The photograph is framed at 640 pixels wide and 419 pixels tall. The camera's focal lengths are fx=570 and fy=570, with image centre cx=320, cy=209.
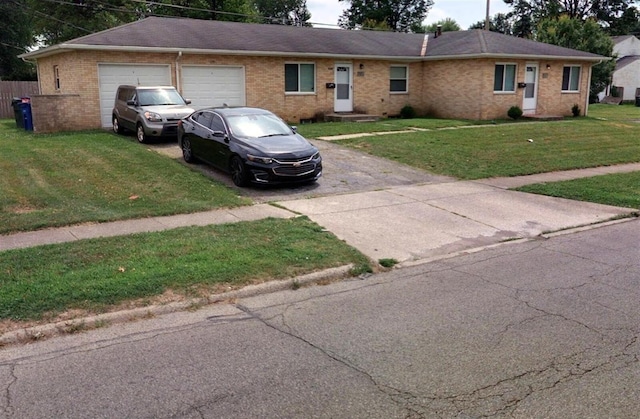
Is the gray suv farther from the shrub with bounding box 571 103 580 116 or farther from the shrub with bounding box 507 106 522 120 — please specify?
the shrub with bounding box 571 103 580 116

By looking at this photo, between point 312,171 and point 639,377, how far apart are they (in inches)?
342

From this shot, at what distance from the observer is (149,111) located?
17062 millimetres

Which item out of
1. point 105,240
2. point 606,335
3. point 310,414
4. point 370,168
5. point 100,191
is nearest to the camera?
point 310,414

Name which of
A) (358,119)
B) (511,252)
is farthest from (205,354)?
(358,119)

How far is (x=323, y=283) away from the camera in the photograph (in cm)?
683

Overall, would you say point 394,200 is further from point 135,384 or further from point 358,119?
point 358,119

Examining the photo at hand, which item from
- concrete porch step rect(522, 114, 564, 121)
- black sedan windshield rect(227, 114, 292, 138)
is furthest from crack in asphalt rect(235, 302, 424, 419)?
concrete porch step rect(522, 114, 564, 121)

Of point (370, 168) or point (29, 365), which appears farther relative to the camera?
point (370, 168)

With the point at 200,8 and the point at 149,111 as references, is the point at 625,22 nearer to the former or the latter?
the point at 200,8

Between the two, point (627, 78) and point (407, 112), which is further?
point (627, 78)

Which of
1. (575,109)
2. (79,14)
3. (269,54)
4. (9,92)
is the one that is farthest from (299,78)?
(79,14)

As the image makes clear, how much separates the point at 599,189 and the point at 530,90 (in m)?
16.6

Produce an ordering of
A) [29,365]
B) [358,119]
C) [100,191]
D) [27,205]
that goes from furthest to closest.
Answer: [358,119] < [100,191] < [27,205] < [29,365]

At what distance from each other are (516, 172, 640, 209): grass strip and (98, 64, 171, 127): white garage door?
1440 cm
